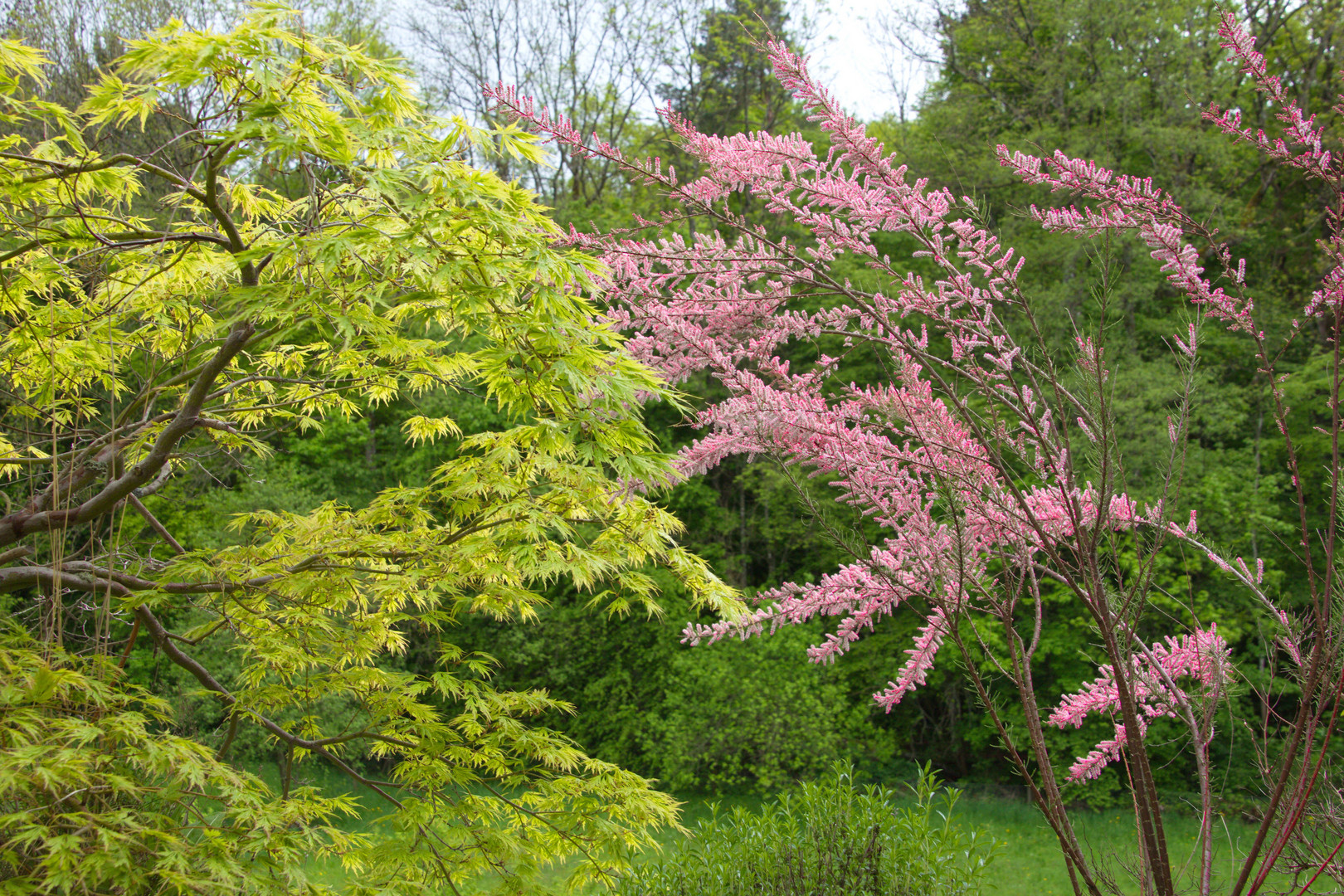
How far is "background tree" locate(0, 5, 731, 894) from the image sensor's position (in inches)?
94.7

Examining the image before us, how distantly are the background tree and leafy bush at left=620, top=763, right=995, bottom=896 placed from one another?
44 centimetres

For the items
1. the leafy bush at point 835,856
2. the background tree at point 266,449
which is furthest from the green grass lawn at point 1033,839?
the background tree at point 266,449

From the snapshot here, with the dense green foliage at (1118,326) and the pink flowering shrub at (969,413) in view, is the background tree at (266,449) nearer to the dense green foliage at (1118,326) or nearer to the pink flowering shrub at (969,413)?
the pink flowering shrub at (969,413)

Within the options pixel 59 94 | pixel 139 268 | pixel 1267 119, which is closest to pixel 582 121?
pixel 59 94

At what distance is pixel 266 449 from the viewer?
401 centimetres

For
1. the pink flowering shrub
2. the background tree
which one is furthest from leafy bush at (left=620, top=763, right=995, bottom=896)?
the pink flowering shrub

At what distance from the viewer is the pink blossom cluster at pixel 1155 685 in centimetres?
289

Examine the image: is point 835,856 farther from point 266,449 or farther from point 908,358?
point 266,449

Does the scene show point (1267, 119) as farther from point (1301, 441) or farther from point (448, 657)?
point (448, 657)

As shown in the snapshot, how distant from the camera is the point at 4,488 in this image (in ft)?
20.1

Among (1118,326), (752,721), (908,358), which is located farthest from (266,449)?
(1118,326)

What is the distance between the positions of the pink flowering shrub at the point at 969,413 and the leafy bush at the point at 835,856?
1.92ft

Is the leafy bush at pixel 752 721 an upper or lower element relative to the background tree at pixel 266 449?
lower

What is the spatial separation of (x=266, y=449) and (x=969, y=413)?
3.11m
